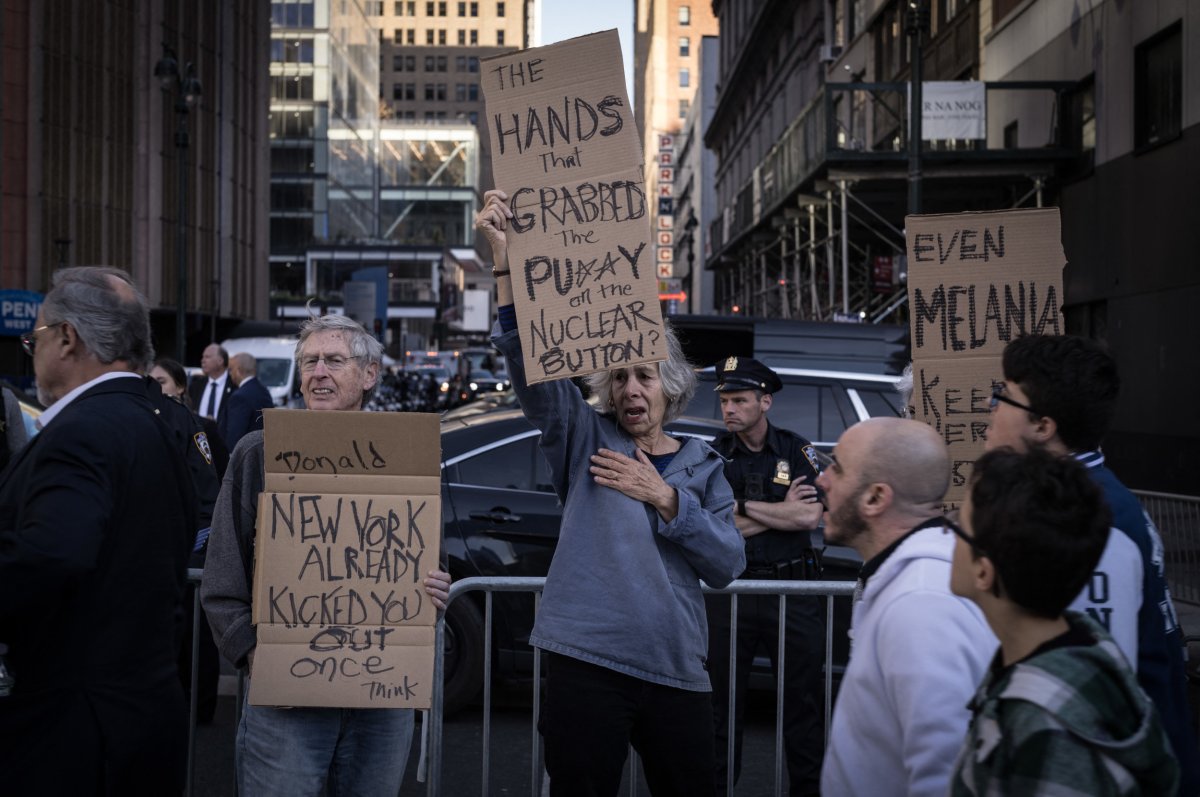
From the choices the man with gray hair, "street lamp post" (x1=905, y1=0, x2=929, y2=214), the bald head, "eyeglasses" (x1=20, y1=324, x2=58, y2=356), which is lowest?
the man with gray hair

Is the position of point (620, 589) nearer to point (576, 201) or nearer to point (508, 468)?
point (576, 201)

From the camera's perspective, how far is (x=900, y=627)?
2.44 metres

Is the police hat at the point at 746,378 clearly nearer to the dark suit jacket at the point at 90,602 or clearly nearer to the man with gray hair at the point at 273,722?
the man with gray hair at the point at 273,722

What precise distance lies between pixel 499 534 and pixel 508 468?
0.39 metres

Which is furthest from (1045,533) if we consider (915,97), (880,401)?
(915,97)

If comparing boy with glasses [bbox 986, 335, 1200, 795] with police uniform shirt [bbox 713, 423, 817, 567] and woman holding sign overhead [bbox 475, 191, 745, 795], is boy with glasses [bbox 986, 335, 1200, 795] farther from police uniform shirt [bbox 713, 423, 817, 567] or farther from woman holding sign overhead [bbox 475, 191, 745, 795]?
police uniform shirt [bbox 713, 423, 817, 567]

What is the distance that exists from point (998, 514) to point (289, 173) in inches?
3116

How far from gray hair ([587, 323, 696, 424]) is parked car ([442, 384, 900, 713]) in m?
2.73

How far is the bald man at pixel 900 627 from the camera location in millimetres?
2365

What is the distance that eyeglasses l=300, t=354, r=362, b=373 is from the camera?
3939 mm

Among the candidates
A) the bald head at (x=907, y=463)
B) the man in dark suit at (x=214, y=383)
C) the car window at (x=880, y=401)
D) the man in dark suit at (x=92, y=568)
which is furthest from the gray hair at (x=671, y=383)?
the man in dark suit at (x=214, y=383)

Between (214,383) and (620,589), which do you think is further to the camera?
(214,383)

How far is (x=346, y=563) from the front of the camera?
12.1 feet

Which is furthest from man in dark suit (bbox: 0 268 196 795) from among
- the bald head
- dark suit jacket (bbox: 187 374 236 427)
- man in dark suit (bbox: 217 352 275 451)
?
dark suit jacket (bbox: 187 374 236 427)
